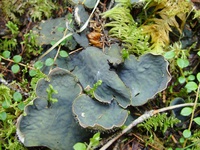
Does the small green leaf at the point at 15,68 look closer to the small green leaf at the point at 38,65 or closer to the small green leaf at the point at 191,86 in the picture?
the small green leaf at the point at 38,65

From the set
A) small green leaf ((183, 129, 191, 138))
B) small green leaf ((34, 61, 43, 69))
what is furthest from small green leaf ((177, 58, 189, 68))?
small green leaf ((34, 61, 43, 69))

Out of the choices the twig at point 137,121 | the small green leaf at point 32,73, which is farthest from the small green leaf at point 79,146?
the small green leaf at point 32,73

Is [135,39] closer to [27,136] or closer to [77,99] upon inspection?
[77,99]

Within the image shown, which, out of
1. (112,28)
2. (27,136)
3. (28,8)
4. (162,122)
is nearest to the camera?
(27,136)

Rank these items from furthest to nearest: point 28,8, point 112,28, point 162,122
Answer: point 28,8 < point 112,28 < point 162,122

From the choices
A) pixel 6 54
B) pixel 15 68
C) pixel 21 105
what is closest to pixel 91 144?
pixel 21 105

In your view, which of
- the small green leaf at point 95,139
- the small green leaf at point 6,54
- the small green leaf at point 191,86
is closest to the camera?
the small green leaf at point 95,139

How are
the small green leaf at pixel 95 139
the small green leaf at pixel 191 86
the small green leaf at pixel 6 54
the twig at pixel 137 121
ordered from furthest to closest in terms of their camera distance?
the small green leaf at pixel 6 54
the small green leaf at pixel 191 86
the twig at pixel 137 121
the small green leaf at pixel 95 139

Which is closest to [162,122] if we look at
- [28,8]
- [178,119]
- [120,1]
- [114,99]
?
[178,119]

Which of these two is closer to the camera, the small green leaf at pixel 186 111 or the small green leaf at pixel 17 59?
the small green leaf at pixel 186 111

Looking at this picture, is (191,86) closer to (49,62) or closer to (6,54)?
(49,62)

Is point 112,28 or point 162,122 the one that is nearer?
point 162,122
